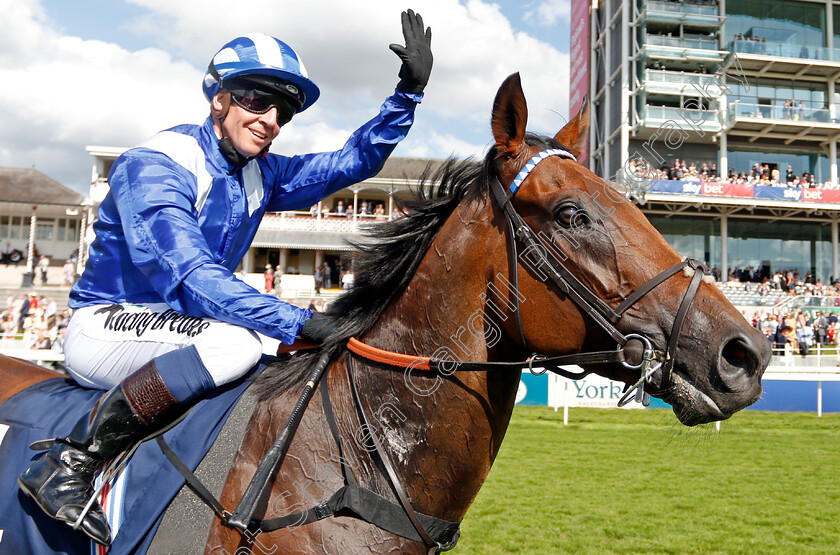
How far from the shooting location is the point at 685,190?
27688mm

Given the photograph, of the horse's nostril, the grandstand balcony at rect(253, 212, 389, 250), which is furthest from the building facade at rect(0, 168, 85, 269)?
the horse's nostril

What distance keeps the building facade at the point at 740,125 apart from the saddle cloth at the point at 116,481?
28.9 metres

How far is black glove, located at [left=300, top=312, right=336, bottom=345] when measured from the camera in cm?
197

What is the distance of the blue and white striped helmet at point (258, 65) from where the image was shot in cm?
217

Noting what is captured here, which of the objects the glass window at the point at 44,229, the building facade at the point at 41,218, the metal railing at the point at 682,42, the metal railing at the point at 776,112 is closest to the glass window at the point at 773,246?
the metal railing at the point at 776,112

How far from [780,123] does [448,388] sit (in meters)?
33.6

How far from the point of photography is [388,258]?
2.07 m

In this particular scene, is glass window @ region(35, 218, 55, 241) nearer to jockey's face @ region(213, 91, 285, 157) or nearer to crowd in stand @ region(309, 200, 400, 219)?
crowd in stand @ region(309, 200, 400, 219)

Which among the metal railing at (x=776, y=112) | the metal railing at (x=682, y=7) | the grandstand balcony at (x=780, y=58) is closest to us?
the metal railing at (x=776, y=112)

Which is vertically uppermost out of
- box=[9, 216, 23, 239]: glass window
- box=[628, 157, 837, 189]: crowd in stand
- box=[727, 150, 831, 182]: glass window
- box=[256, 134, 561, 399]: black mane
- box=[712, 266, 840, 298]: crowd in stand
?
box=[727, 150, 831, 182]: glass window

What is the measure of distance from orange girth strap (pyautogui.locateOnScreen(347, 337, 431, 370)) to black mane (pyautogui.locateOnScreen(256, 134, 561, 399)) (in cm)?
5

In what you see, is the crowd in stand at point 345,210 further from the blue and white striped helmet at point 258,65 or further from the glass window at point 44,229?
the blue and white striped helmet at point 258,65

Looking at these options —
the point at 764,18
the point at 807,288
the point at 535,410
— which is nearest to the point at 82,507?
the point at 535,410

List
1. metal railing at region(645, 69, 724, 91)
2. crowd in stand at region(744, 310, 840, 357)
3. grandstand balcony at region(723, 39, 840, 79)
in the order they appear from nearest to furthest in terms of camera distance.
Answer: crowd in stand at region(744, 310, 840, 357) < metal railing at region(645, 69, 724, 91) < grandstand balcony at region(723, 39, 840, 79)
